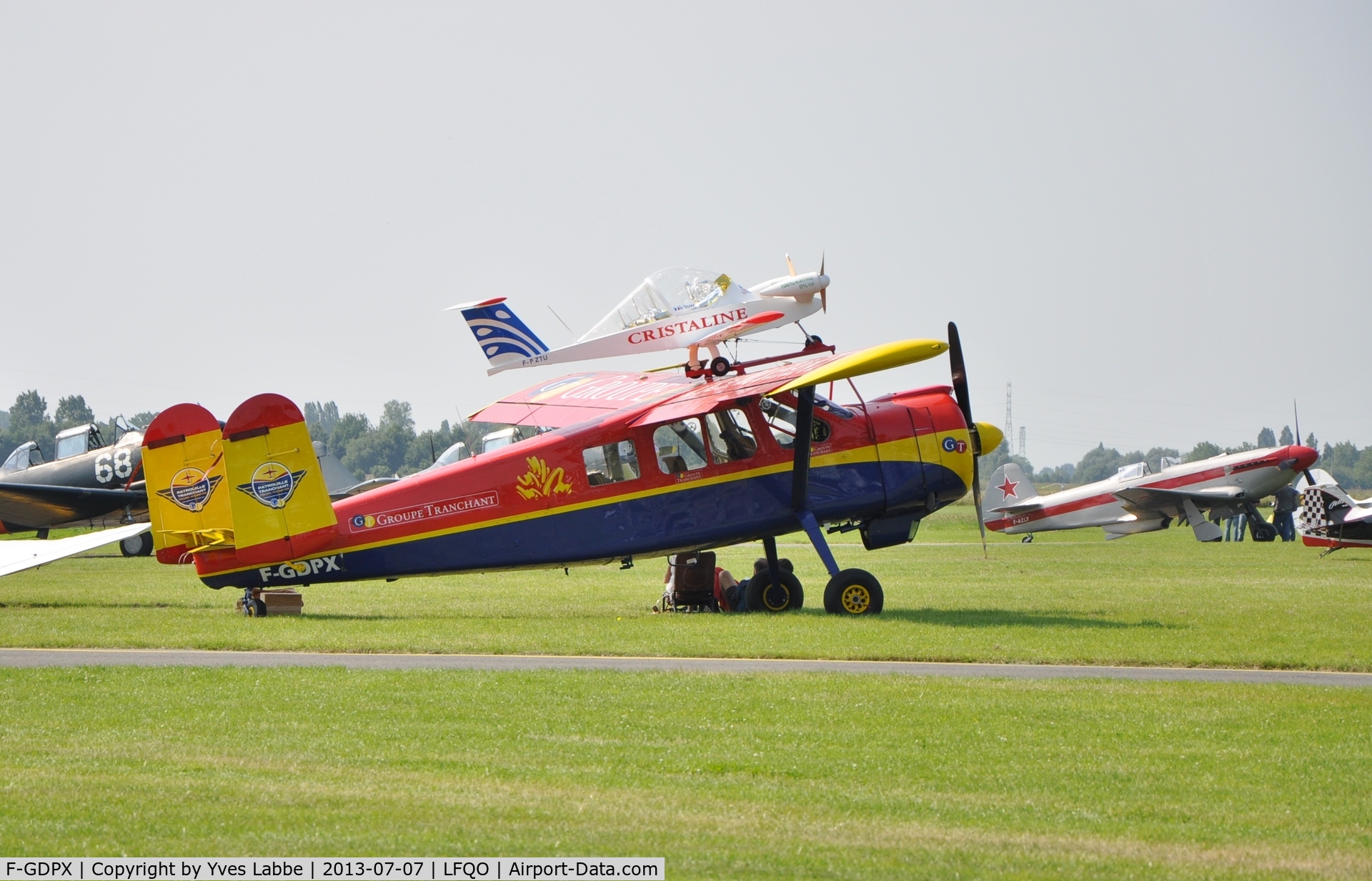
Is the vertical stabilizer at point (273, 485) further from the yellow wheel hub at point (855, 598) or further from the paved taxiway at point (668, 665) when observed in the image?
the yellow wheel hub at point (855, 598)

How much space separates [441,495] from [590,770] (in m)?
8.73

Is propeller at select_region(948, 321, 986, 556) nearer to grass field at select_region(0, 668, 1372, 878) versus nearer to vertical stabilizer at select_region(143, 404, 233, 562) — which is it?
grass field at select_region(0, 668, 1372, 878)

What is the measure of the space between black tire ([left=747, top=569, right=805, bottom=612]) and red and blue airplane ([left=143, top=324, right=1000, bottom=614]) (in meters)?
0.04

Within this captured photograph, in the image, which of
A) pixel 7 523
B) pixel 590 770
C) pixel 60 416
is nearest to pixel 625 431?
pixel 590 770

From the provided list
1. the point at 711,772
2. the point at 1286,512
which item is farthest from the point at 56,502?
the point at 1286,512

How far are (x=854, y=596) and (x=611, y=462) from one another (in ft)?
11.6

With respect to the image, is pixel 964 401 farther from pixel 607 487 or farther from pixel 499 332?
pixel 499 332

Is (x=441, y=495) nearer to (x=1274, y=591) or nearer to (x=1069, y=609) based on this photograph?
(x=1069, y=609)

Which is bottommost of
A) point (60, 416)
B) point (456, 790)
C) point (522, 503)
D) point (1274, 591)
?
point (1274, 591)

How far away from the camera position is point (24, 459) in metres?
35.2

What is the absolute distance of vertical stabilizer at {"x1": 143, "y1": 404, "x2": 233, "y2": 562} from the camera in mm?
15586

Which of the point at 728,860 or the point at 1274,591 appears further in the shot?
the point at 1274,591

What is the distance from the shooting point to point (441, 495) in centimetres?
1603

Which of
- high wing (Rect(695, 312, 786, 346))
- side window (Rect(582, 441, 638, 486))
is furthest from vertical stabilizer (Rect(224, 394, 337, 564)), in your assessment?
high wing (Rect(695, 312, 786, 346))
